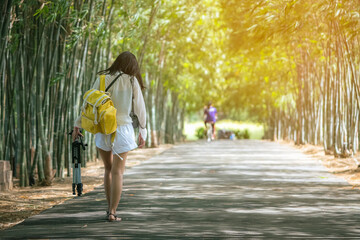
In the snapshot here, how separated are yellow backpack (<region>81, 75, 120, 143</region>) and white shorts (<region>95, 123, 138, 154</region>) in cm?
6

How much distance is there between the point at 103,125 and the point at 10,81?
590 cm

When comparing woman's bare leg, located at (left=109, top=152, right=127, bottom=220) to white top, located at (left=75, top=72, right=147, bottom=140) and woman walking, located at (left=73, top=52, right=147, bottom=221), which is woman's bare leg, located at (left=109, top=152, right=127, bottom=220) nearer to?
woman walking, located at (left=73, top=52, right=147, bottom=221)

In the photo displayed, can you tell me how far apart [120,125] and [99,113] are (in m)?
0.30

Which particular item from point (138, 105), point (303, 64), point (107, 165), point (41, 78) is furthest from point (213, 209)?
point (303, 64)

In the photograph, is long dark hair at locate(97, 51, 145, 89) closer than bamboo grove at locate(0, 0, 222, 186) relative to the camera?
Yes

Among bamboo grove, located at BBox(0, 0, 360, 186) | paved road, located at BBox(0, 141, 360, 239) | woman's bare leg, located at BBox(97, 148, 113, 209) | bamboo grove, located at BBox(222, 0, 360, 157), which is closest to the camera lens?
paved road, located at BBox(0, 141, 360, 239)

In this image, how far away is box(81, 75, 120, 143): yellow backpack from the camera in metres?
7.59

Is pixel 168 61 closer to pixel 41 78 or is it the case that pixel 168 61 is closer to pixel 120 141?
pixel 41 78

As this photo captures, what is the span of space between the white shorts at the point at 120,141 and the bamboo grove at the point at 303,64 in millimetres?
5273

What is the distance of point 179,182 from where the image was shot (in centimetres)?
1253

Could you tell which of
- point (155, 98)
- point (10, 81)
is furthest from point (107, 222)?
point (155, 98)

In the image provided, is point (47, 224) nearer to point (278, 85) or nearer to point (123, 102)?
point (123, 102)

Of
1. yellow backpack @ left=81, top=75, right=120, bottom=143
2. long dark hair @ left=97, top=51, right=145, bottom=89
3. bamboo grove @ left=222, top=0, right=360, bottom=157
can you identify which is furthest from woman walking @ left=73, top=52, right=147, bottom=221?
bamboo grove @ left=222, top=0, right=360, bottom=157

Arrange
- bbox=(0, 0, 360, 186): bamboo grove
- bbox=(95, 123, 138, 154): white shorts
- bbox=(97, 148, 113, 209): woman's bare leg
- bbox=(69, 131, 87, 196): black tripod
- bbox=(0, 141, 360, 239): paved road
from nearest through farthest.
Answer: bbox=(0, 141, 360, 239): paved road
bbox=(95, 123, 138, 154): white shorts
bbox=(97, 148, 113, 209): woman's bare leg
bbox=(69, 131, 87, 196): black tripod
bbox=(0, 0, 360, 186): bamboo grove
